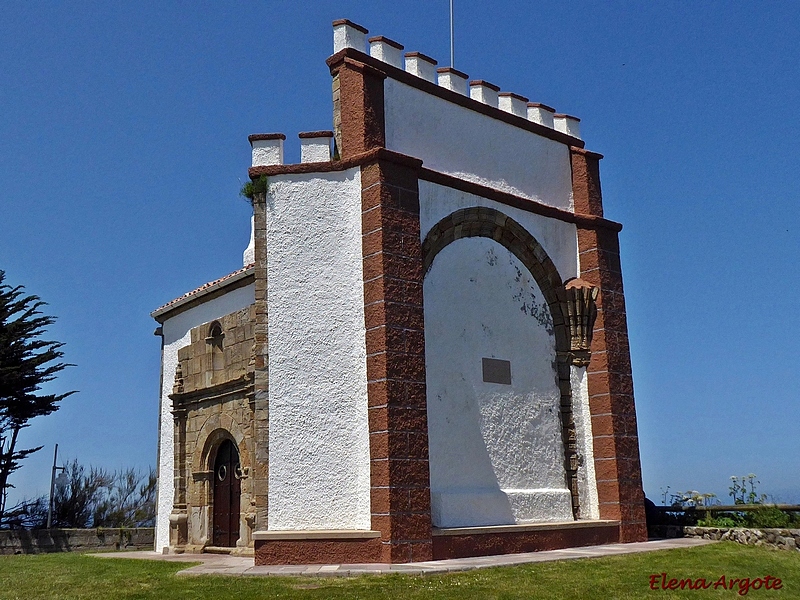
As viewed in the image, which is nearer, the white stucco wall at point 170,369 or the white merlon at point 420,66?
the white merlon at point 420,66

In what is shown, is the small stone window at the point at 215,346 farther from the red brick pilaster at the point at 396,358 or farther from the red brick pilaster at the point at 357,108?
the red brick pilaster at the point at 357,108

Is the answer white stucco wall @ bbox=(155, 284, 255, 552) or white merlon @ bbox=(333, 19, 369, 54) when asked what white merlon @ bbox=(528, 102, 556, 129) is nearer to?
white merlon @ bbox=(333, 19, 369, 54)

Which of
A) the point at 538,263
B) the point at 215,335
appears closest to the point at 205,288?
the point at 215,335

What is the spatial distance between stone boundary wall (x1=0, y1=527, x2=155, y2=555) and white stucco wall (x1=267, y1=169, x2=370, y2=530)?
9.17m

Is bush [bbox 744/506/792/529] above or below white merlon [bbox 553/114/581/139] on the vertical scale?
below

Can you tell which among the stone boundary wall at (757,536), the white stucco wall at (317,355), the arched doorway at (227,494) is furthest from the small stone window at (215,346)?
the stone boundary wall at (757,536)

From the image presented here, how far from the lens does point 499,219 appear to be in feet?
41.8

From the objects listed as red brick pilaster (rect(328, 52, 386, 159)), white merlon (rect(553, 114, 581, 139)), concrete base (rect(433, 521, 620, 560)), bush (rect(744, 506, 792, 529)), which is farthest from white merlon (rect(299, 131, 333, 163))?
bush (rect(744, 506, 792, 529))

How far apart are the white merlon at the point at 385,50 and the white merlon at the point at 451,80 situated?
0.95 meters

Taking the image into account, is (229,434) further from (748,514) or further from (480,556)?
(748,514)

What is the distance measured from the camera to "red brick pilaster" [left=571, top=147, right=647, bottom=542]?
12.6 metres

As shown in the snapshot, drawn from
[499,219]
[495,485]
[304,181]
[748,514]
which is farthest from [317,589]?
[748,514]

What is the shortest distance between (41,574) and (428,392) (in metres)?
5.55

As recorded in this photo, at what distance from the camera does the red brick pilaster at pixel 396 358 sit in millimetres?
9797
